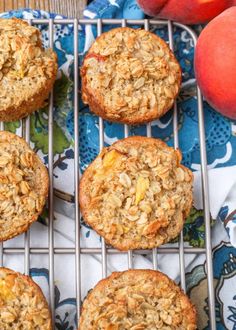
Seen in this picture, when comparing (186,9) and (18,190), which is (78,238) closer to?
(18,190)

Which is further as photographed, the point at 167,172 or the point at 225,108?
the point at 225,108

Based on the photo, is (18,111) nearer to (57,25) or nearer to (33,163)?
(33,163)

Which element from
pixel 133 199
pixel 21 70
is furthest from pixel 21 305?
pixel 21 70

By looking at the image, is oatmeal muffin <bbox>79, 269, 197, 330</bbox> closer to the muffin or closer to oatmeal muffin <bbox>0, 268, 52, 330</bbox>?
oatmeal muffin <bbox>0, 268, 52, 330</bbox>

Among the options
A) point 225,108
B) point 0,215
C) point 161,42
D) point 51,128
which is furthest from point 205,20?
point 0,215

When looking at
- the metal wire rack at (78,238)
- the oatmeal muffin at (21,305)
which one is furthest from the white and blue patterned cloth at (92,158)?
the oatmeal muffin at (21,305)

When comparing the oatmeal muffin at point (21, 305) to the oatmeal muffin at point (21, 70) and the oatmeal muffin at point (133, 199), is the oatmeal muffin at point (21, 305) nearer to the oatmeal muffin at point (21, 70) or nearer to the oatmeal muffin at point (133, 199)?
the oatmeal muffin at point (133, 199)
